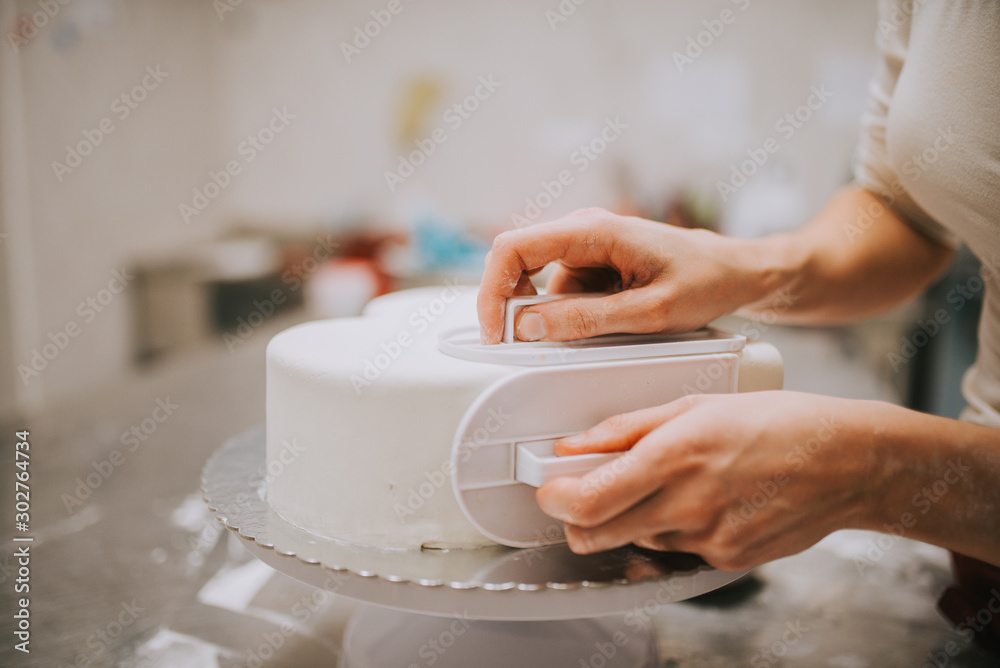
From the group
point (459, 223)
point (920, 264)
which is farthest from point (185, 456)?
point (459, 223)

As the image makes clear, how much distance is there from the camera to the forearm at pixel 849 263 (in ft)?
2.52

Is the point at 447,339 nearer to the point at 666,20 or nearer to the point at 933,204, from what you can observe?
the point at 933,204

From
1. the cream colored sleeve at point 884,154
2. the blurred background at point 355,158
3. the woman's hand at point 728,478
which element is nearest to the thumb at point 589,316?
the woman's hand at point 728,478

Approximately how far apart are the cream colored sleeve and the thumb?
0.44m

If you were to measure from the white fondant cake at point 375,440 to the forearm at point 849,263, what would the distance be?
0.41 meters

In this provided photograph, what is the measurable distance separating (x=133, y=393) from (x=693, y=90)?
2683 mm

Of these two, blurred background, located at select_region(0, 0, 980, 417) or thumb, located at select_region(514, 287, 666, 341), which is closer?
thumb, located at select_region(514, 287, 666, 341)

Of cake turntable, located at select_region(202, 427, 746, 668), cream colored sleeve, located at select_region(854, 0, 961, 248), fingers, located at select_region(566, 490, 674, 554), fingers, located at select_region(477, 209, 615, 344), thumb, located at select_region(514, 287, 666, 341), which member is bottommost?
cake turntable, located at select_region(202, 427, 746, 668)

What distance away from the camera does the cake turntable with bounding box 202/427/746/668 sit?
462 millimetres

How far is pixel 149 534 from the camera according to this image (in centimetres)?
84

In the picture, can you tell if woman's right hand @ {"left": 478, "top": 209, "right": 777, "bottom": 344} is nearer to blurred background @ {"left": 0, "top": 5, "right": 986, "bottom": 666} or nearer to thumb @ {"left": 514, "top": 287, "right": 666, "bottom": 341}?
thumb @ {"left": 514, "top": 287, "right": 666, "bottom": 341}

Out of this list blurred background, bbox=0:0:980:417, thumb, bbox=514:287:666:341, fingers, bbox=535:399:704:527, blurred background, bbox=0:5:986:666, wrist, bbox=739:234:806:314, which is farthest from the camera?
blurred background, bbox=0:0:980:417

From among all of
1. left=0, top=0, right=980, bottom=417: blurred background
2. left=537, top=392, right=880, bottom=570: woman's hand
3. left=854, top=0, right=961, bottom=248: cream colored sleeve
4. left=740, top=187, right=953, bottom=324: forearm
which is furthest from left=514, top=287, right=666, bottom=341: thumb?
left=0, top=0, right=980, bottom=417: blurred background

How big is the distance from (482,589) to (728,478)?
191mm
